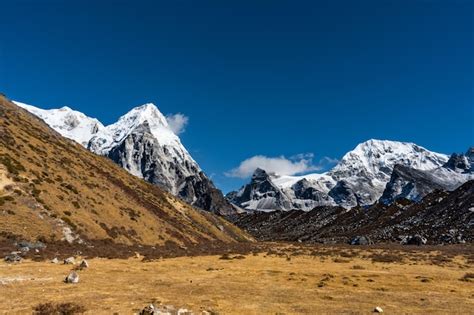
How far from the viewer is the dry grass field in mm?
22750

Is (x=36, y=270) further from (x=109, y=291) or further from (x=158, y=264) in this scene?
(x=158, y=264)

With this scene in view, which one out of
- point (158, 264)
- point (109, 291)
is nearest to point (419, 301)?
point (109, 291)

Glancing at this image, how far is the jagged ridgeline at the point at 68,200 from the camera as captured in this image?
171 ft

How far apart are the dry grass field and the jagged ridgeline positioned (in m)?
15.7

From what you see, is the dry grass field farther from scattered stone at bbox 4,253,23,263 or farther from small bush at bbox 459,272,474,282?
scattered stone at bbox 4,253,23,263

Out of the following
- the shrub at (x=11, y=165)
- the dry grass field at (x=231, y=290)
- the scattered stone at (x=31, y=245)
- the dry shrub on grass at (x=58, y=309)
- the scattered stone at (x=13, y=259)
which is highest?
the shrub at (x=11, y=165)

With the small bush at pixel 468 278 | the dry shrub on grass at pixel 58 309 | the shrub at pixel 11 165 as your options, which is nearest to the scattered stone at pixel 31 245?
the shrub at pixel 11 165

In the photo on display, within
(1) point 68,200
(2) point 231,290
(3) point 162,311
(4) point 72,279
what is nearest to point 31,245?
(4) point 72,279

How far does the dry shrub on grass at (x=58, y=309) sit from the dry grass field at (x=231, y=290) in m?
0.49

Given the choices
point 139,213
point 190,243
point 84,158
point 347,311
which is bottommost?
point 347,311

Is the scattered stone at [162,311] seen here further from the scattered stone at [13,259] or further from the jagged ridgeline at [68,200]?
the jagged ridgeline at [68,200]

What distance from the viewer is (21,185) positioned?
189ft

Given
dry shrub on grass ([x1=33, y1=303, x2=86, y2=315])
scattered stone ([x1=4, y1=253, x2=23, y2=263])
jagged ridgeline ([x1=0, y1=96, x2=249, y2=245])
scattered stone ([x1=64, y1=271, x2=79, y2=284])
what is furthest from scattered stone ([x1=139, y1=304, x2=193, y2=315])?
jagged ridgeline ([x1=0, y1=96, x2=249, y2=245])

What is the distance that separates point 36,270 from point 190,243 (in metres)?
47.8
